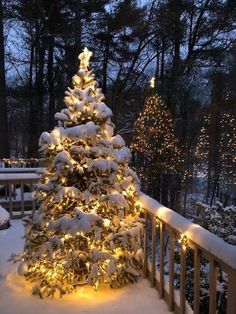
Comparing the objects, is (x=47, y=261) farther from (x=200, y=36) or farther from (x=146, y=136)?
(x=200, y=36)

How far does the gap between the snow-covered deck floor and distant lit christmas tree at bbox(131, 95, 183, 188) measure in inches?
394

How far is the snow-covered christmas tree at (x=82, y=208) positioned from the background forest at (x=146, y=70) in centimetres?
1006

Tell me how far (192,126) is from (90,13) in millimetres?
6637

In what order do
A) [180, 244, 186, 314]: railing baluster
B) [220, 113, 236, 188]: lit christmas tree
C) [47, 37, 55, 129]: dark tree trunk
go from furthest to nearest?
1. [220, 113, 236, 188]: lit christmas tree
2. [47, 37, 55, 129]: dark tree trunk
3. [180, 244, 186, 314]: railing baluster

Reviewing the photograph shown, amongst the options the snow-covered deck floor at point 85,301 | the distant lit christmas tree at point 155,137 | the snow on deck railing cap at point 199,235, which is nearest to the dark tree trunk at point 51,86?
the distant lit christmas tree at point 155,137

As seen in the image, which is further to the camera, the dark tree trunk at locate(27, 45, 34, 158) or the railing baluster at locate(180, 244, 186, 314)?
the dark tree trunk at locate(27, 45, 34, 158)

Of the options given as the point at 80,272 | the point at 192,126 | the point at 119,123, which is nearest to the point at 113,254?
the point at 80,272

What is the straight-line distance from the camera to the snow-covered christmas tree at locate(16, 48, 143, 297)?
3.16 metres

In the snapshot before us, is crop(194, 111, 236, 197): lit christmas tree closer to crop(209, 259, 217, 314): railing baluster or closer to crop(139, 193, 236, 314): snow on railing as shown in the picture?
crop(139, 193, 236, 314): snow on railing

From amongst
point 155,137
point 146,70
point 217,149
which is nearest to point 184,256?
point 155,137

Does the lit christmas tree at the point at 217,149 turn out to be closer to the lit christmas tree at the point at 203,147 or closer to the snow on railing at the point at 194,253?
the lit christmas tree at the point at 203,147

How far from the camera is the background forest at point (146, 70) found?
1428 cm

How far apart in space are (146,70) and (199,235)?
16.1m

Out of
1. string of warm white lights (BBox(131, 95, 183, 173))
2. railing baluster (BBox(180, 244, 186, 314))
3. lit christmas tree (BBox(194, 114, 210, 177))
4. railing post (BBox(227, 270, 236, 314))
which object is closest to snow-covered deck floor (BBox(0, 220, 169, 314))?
railing baluster (BBox(180, 244, 186, 314))
